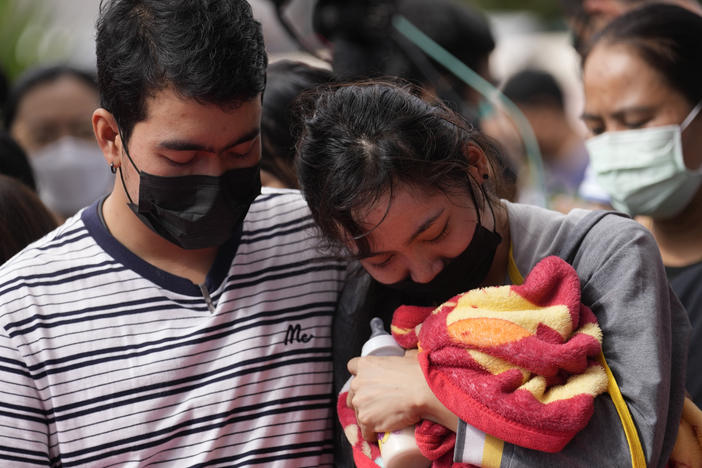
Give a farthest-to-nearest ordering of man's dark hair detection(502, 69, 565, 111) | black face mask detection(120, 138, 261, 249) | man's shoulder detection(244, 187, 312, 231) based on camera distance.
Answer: man's dark hair detection(502, 69, 565, 111) → man's shoulder detection(244, 187, 312, 231) → black face mask detection(120, 138, 261, 249)

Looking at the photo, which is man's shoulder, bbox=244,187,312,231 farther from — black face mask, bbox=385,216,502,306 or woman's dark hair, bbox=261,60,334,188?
woman's dark hair, bbox=261,60,334,188

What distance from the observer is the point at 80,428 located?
187 cm

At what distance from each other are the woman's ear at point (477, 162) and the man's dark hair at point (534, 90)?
4.07 meters

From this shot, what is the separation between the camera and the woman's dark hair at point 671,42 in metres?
2.72

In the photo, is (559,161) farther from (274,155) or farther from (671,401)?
(671,401)

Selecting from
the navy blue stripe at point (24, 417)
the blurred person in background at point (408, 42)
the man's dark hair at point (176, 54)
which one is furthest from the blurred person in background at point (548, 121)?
the navy blue stripe at point (24, 417)

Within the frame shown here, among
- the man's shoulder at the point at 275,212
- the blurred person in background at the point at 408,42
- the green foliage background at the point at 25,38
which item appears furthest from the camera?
the green foliage background at the point at 25,38

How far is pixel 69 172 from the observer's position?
426 cm

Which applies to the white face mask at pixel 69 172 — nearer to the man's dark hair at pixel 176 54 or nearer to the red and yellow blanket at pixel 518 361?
the man's dark hair at pixel 176 54

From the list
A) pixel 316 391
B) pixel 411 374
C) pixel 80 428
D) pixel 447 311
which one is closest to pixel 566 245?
pixel 447 311

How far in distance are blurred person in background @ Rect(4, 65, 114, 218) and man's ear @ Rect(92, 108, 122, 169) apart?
7.48 feet

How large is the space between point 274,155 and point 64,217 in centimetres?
206

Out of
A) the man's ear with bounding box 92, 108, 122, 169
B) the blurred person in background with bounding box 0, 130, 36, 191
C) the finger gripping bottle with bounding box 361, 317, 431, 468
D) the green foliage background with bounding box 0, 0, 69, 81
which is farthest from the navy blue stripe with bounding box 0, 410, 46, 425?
the green foliage background with bounding box 0, 0, 69, 81

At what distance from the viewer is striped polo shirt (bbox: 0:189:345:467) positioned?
184 centimetres
